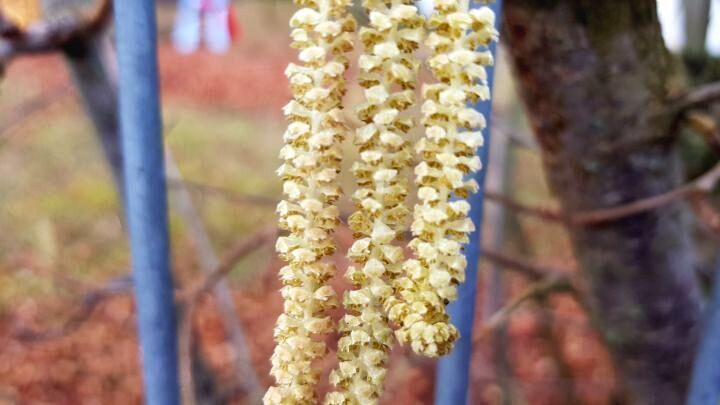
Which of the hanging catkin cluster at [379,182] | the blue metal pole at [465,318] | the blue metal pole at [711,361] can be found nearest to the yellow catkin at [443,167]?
the hanging catkin cluster at [379,182]

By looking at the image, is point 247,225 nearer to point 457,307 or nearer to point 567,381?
point 567,381

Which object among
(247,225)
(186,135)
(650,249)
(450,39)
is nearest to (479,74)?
(450,39)

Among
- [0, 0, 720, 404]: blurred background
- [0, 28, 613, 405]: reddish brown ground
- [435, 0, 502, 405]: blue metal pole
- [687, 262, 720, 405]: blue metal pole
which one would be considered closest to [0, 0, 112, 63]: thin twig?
[0, 0, 720, 404]: blurred background

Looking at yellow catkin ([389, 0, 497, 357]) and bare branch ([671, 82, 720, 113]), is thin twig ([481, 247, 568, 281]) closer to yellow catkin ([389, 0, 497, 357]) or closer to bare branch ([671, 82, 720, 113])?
bare branch ([671, 82, 720, 113])

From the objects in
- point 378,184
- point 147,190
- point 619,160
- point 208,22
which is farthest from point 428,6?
point 208,22

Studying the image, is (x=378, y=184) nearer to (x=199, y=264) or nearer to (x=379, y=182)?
(x=379, y=182)

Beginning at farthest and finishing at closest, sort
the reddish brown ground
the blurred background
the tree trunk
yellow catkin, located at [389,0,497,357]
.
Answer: the reddish brown ground → the blurred background → the tree trunk → yellow catkin, located at [389,0,497,357]
